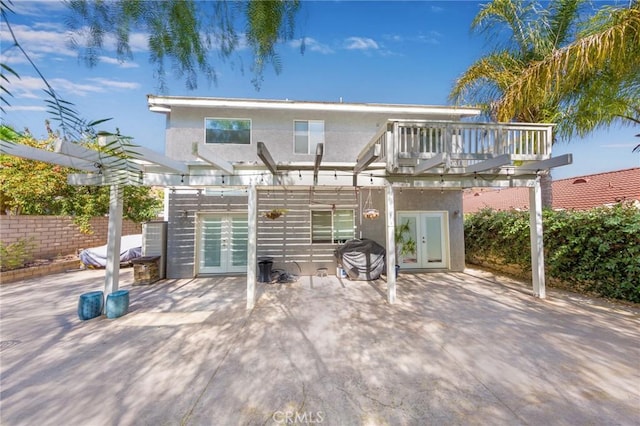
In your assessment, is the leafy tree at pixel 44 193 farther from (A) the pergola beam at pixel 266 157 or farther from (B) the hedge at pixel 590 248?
(B) the hedge at pixel 590 248

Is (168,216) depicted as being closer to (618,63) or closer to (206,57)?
(206,57)

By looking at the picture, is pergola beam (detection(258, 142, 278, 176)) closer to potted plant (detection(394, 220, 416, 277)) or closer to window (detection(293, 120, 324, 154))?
window (detection(293, 120, 324, 154))

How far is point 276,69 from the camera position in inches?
75.0

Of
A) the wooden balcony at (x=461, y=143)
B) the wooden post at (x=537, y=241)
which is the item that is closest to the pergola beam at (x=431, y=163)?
the wooden balcony at (x=461, y=143)

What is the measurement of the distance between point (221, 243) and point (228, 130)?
359 centimetres

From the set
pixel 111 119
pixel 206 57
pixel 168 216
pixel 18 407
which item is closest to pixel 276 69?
pixel 206 57

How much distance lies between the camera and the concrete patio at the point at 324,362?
96.6 inches

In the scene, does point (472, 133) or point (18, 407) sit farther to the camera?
point (472, 133)

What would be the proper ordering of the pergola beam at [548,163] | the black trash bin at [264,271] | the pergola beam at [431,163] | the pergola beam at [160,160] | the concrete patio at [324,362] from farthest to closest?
the black trash bin at [264,271] < the pergola beam at [548,163] < the pergola beam at [431,163] < the pergola beam at [160,160] < the concrete patio at [324,362]

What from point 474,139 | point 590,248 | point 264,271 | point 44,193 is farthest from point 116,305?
point 590,248

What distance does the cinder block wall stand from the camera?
→ 7008mm

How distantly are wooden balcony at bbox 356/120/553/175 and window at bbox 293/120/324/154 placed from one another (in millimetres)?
3064

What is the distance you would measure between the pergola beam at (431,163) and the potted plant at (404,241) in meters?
3.39

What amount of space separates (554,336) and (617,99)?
510 cm
